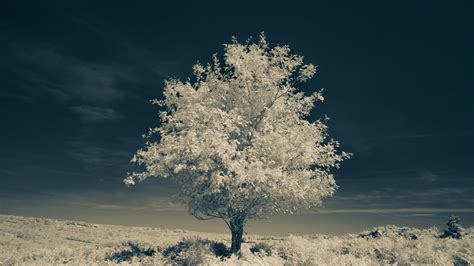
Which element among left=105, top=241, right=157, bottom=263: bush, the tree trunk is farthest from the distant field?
the tree trunk

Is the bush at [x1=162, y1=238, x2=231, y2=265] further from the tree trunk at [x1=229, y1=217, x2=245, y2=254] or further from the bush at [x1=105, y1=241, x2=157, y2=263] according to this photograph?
the bush at [x1=105, y1=241, x2=157, y2=263]

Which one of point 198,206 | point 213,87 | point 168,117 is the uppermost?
point 213,87

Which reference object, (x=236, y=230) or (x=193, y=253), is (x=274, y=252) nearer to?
(x=236, y=230)

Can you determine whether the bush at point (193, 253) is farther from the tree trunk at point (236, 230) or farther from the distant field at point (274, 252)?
the tree trunk at point (236, 230)

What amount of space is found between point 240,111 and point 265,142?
3.13 m

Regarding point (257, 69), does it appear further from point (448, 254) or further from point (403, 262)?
point (448, 254)

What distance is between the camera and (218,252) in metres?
23.0

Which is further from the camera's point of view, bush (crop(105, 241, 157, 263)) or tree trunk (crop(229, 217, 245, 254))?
tree trunk (crop(229, 217, 245, 254))

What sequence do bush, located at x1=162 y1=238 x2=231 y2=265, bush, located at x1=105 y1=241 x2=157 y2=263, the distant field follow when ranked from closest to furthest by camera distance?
the distant field, bush, located at x1=162 y1=238 x2=231 y2=265, bush, located at x1=105 y1=241 x2=157 y2=263

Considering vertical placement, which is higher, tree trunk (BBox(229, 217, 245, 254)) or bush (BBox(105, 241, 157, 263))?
tree trunk (BBox(229, 217, 245, 254))

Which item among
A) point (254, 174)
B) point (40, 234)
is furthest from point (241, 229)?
point (40, 234)

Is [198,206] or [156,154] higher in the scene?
[156,154]

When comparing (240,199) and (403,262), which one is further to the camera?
(240,199)

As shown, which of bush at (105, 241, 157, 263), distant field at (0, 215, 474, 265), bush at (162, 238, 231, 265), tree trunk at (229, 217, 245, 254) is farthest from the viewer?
tree trunk at (229, 217, 245, 254)
